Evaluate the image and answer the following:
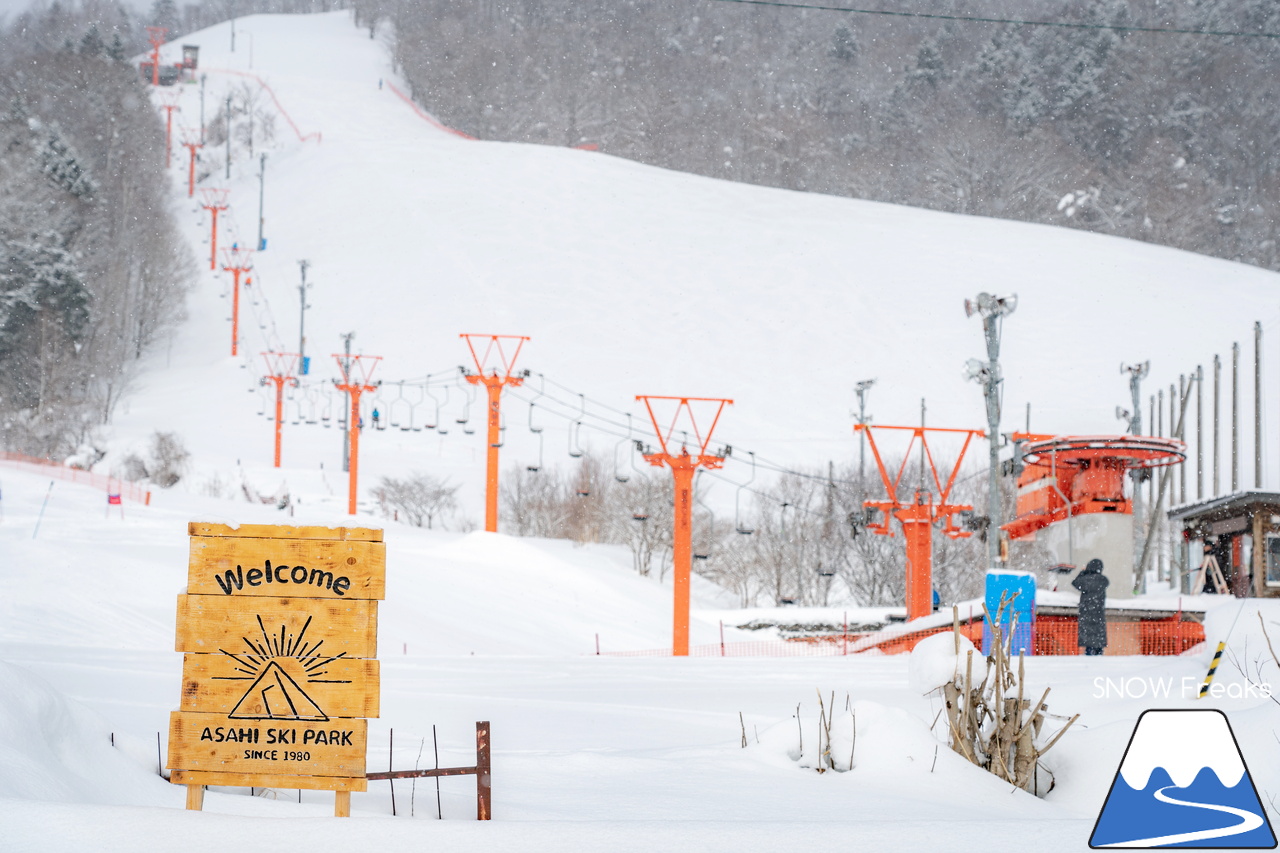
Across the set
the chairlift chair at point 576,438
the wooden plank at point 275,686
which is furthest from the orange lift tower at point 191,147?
the wooden plank at point 275,686

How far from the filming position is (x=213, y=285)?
78.1 metres

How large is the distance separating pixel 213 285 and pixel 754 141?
60108 millimetres

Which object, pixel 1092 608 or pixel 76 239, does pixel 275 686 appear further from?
pixel 76 239

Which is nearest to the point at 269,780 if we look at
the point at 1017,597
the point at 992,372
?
the point at 1017,597

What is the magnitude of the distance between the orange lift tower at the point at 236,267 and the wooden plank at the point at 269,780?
6410 centimetres

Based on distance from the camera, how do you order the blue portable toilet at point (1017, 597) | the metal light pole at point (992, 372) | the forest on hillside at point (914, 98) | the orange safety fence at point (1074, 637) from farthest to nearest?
the forest on hillside at point (914, 98), the metal light pole at point (992, 372), the orange safety fence at point (1074, 637), the blue portable toilet at point (1017, 597)

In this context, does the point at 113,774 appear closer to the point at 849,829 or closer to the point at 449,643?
the point at 849,829

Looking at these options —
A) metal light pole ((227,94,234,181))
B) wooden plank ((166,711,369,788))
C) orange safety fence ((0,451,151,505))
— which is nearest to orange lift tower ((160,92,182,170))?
metal light pole ((227,94,234,181))

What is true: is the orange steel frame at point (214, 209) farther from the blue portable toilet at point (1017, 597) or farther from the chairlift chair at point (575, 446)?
the blue portable toilet at point (1017, 597)

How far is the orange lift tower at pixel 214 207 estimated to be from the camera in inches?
3072

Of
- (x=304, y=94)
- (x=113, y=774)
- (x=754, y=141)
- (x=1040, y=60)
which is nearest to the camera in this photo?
(x=113, y=774)

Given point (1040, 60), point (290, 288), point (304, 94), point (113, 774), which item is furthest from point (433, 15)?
point (113, 774)

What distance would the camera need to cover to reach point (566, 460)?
183ft

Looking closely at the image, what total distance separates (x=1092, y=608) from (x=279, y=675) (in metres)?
15.6
